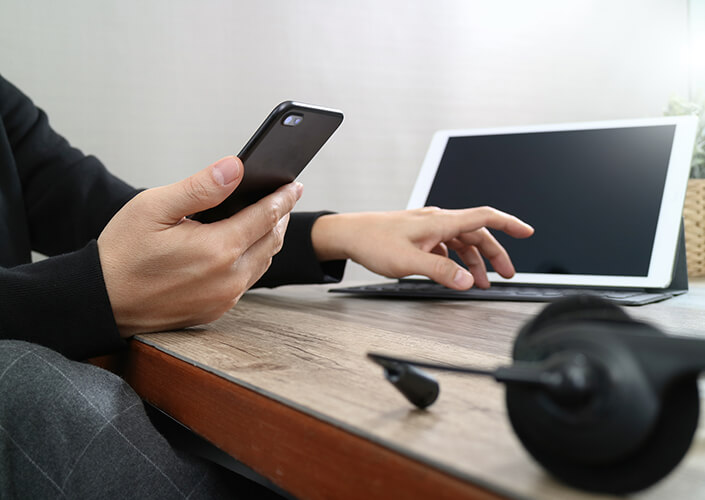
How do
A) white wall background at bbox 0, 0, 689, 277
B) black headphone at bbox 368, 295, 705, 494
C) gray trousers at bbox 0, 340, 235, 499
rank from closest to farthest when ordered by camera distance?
black headphone at bbox 368, 295, 705, 494
gray trousers at bbox 0, 340, 235, 499
white wall background at bbox 0, 0, 689, 277

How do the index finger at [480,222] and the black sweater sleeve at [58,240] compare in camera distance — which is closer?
the black sweater sleeve at [58,240]

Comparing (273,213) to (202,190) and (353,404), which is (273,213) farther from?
(353,404)

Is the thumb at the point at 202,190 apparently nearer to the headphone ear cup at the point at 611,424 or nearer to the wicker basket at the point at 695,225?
the headphone ear cup at the point at 611,424

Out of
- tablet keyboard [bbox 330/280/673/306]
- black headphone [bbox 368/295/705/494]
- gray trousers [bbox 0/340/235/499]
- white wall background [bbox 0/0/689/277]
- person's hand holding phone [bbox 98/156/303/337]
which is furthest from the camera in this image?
white wall background [bbox 0/0/689/277]

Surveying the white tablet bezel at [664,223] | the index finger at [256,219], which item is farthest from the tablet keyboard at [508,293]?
the index finger at [256,219]

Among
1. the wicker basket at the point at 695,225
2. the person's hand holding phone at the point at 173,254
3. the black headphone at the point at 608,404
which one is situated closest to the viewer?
the black headphone at the point at 608,404

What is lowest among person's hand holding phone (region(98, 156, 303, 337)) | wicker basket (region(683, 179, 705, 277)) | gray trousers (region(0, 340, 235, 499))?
wicker basket (region(683, 179, 705, 277))

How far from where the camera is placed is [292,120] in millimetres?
467

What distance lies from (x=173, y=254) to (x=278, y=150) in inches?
5.0

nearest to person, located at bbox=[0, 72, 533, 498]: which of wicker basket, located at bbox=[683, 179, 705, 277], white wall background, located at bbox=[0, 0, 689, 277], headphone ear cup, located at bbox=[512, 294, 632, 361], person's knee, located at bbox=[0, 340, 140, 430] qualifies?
person's knee, located at bbox=[0, 340, 140, 430]

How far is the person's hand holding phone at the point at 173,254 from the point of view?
500 millimetres

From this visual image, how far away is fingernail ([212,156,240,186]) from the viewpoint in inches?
18.2

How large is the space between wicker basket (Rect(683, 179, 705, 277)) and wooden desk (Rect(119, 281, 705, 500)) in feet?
1.38

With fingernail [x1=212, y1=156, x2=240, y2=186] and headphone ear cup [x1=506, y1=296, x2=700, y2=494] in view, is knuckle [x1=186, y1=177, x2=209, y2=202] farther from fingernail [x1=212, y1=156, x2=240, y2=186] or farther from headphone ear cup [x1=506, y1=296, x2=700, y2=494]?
headphone ear cup [x1=506, y1=296, x2=700, y2=494]
